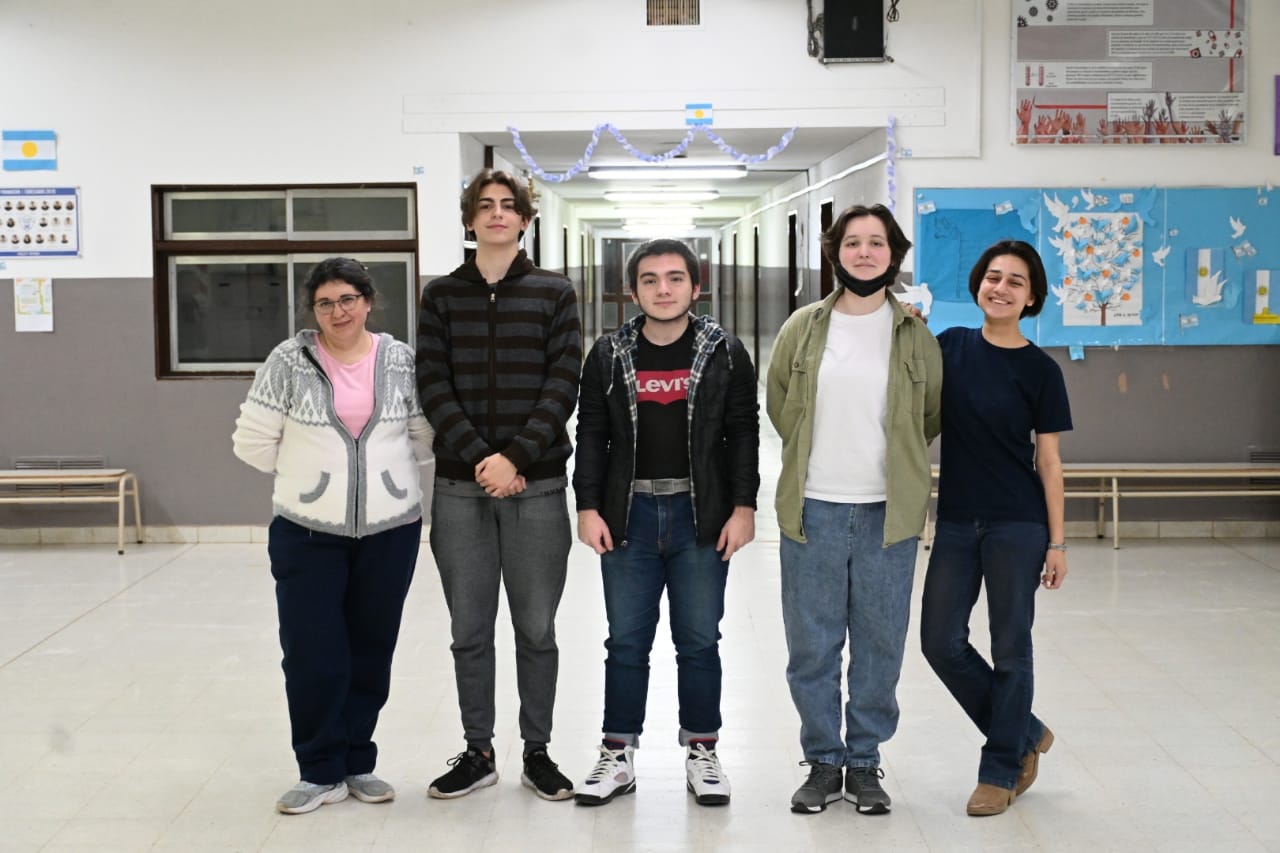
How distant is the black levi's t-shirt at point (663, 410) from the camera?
3.56m

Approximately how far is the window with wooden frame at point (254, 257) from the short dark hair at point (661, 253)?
14.1 ft

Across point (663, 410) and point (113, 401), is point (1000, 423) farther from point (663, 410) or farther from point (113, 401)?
point (113, 401)

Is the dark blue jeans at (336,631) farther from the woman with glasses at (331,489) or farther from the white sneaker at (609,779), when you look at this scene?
the white sneaker at (609,779)

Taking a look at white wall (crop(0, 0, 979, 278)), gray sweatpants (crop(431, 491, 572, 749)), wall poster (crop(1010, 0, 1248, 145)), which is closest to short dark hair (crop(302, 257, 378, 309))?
gray sweatpants (crop(431, 491, 572, 749))

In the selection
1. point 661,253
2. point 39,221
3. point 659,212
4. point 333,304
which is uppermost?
point 659,212

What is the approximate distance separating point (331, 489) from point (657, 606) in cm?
87

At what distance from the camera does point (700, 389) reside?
3.55 metres

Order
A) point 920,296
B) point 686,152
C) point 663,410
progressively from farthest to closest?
point 686,152
point 920,296
point 663,410

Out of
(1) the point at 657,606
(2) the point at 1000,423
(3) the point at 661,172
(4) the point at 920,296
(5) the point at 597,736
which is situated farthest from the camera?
(3) the point at 661,172

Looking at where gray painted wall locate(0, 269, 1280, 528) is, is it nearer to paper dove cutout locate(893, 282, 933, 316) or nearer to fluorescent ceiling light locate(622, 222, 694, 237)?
paper dove cutout locate(893, 282, 933, 316)

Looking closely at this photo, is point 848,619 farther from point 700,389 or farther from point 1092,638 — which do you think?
point 1092,638

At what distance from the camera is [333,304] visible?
3562mm

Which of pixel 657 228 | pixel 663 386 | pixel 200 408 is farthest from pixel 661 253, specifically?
pixel 657 228

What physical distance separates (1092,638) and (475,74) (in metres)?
4.30
